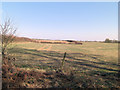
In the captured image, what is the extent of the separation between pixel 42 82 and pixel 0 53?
3.84 metres

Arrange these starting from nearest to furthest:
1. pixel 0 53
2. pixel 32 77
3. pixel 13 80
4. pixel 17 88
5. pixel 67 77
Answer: pixel 17 88 → pixel 13 80 → pixel 32 77 → pixel 67 77 → pixel 0 53

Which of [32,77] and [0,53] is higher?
[0,53]

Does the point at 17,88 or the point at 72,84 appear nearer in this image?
the point at 17,88

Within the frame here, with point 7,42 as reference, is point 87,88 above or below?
below

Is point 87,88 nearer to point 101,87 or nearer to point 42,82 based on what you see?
point 101,87

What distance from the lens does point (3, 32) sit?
579cm

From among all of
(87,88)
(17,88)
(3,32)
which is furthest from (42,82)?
(3,32)

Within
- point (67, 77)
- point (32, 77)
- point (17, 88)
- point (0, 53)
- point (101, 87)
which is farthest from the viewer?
point (0, 53)

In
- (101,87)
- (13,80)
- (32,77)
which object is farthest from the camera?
(32,77)

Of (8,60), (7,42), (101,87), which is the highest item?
(7,42)

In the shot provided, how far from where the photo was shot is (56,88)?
176 inches

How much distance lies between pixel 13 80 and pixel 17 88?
1.85 feet

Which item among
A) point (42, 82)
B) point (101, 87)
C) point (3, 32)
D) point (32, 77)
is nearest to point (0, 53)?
point (3, 32)

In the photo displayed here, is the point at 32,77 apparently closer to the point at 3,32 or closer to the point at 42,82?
A: the point at 42,82
